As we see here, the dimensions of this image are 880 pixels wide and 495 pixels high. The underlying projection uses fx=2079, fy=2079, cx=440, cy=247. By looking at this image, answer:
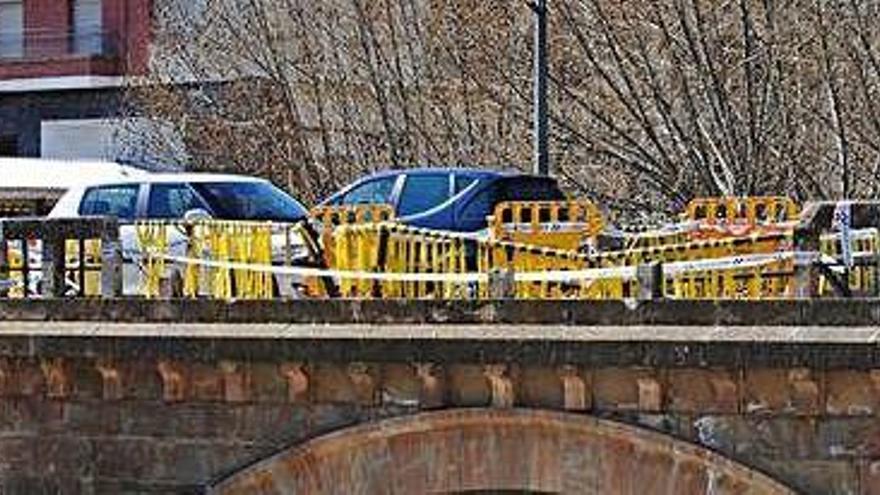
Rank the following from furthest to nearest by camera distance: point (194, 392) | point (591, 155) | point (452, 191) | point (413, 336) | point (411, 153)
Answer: point (411, 153), point (591, 155), point (452, 191), point (194, 392), point (413, 336)

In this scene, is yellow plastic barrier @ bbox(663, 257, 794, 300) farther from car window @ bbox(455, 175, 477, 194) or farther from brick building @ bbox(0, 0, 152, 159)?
brick building @ bbox(0, 0, 152, 159)

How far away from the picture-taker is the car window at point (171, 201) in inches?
790

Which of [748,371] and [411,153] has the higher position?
[411,153]

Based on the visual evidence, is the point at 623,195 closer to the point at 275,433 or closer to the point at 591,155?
the point at 591,155

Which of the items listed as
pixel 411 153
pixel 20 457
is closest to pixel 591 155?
pixel 411 153

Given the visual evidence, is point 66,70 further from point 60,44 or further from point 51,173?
point 51,173

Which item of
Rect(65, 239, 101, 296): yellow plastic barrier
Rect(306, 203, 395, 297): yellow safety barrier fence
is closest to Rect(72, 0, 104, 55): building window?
Rect(306, 203, 395, 297): yellow safety barrier fence

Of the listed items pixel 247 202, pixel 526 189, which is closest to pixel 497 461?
pixel 526 189

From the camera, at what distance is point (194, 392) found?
13.0 meters

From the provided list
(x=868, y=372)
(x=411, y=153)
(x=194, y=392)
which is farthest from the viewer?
(x=411, y=153)

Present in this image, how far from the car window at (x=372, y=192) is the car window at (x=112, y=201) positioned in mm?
2175

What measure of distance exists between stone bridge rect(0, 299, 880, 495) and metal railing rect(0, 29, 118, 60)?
25396 millimetres

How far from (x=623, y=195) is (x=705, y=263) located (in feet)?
46.6

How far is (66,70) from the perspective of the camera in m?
38.7
